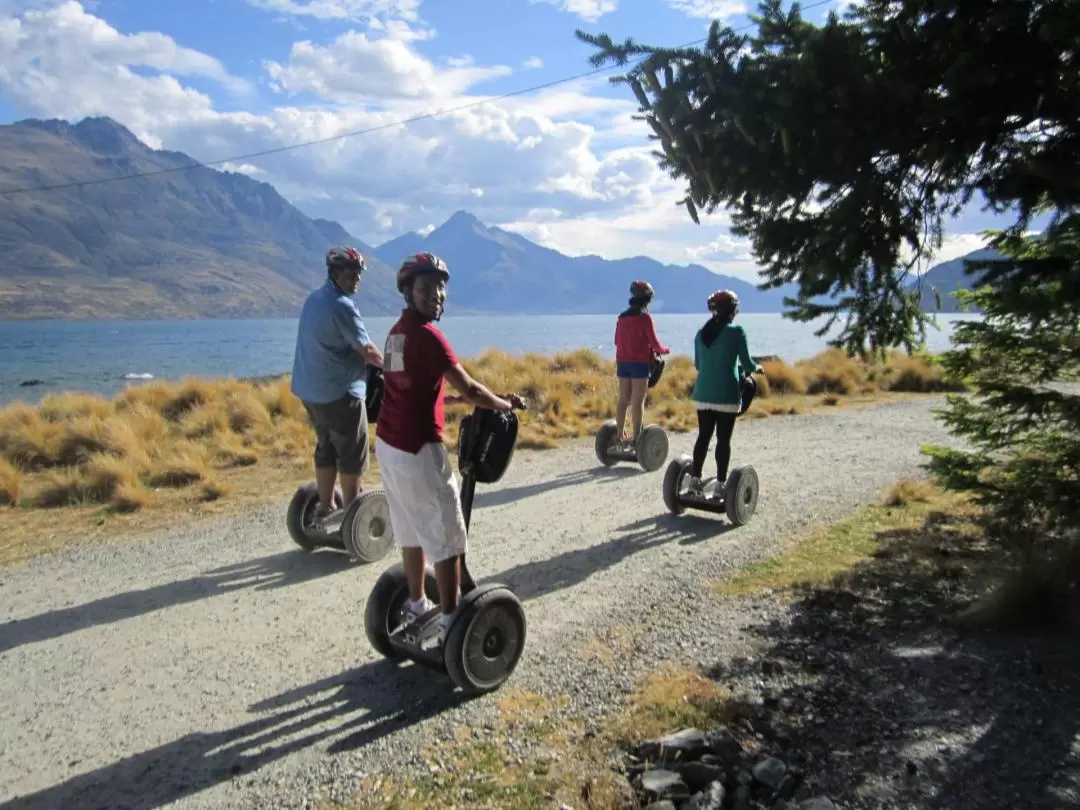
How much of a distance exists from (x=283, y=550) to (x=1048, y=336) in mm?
6318

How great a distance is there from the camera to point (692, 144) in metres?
4.14

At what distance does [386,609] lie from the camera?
4.49 m

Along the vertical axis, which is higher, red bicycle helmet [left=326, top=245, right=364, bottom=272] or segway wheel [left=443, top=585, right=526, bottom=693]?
red bicycle helmet [left=326, top=245, right=364, bottom=272]

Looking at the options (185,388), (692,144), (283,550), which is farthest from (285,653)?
(185,388)

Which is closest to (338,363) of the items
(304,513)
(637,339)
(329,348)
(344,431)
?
Result: (329,348)

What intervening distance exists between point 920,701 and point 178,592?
513 cm

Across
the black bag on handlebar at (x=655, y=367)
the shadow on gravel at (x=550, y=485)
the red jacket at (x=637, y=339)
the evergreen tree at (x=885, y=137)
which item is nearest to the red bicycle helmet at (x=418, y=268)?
the evergreen tree at (x=885, y=137)

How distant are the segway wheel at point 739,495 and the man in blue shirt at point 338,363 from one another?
11.7 feet

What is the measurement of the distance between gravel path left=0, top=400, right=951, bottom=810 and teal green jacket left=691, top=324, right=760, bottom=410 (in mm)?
1305

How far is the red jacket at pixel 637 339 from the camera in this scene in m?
9.94

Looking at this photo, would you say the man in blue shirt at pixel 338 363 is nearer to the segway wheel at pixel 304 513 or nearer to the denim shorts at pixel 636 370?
the segway wheel at pixel 304 513

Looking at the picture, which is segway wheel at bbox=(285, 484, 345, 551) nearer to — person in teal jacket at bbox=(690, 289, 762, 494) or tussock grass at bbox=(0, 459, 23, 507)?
person in teal jacket at bbox=(690, 289, 762, 494)

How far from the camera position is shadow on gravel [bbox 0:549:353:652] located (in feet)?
17.0

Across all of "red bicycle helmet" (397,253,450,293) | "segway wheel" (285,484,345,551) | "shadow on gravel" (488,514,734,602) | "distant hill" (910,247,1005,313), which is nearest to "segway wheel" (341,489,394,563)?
"segway wheel" (285,484,345,551)
